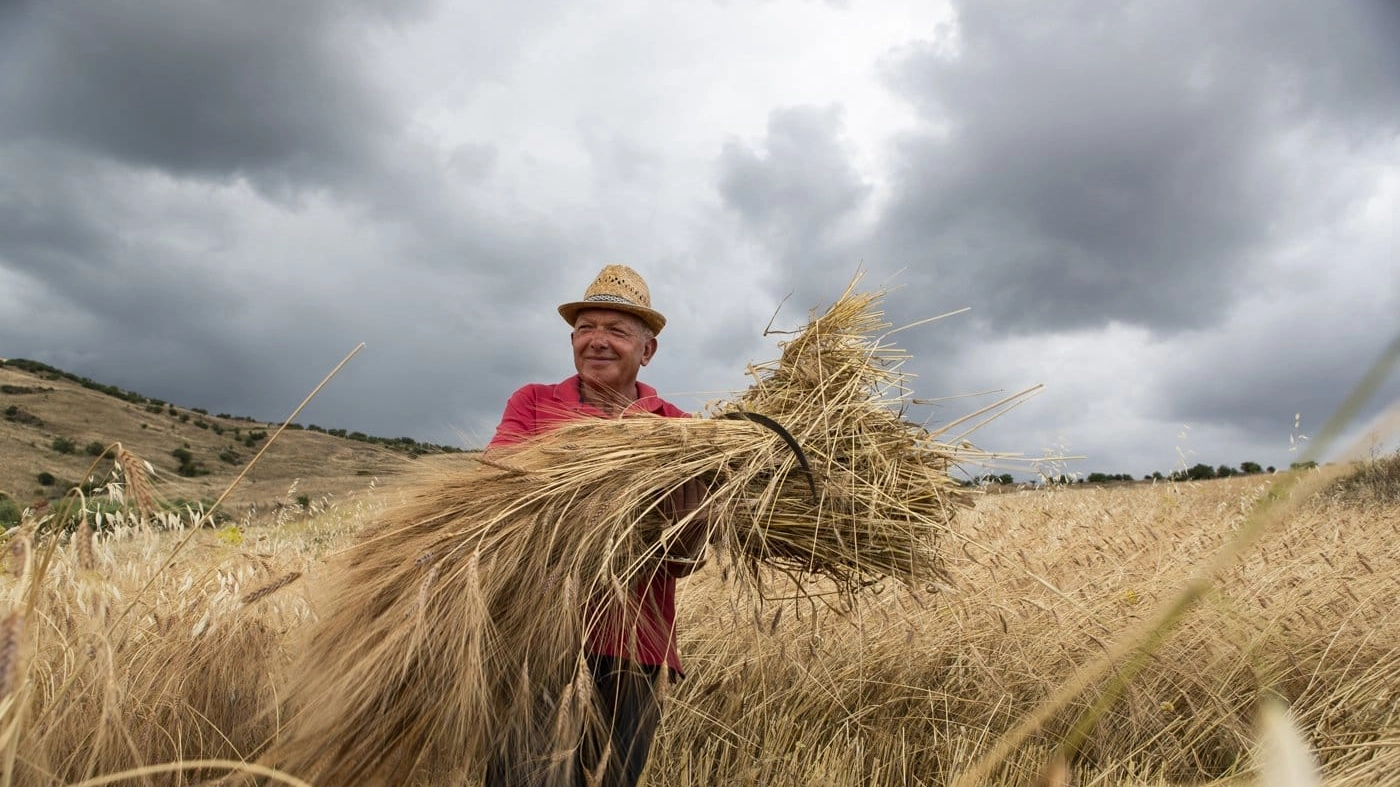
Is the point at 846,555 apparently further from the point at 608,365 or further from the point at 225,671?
the point at 225,671

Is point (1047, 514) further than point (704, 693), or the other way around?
point (1047, 514)

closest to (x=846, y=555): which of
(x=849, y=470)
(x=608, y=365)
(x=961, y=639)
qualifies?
(x=849, y=470)

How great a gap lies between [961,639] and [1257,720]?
3.60ft

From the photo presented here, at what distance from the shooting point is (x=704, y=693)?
3379mm

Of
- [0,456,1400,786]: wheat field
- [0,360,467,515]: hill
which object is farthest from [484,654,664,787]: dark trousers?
[0,360,467,515]: hill

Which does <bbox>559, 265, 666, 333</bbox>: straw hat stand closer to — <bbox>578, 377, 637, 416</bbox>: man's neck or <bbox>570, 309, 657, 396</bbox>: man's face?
<bbox>570, 309, 657, 396</bbox>: man's face

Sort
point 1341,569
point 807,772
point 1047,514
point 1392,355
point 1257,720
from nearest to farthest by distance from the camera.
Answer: point 1392,355, point 807,772, point 1257,720, point 1341,569, point 1047,514

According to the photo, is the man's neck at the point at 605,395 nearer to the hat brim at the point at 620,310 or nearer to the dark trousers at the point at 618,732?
the hat brim at the point at 620,310

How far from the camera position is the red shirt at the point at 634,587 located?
2280 mm

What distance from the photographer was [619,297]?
9.77ft

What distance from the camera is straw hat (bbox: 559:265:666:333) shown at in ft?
9.73

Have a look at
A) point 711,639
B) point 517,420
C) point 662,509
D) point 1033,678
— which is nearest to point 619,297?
point 517,420

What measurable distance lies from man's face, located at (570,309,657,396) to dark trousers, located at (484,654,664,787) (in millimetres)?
948

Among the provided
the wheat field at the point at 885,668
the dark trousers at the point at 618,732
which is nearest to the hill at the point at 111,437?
the wheat field at the point at 885,668
